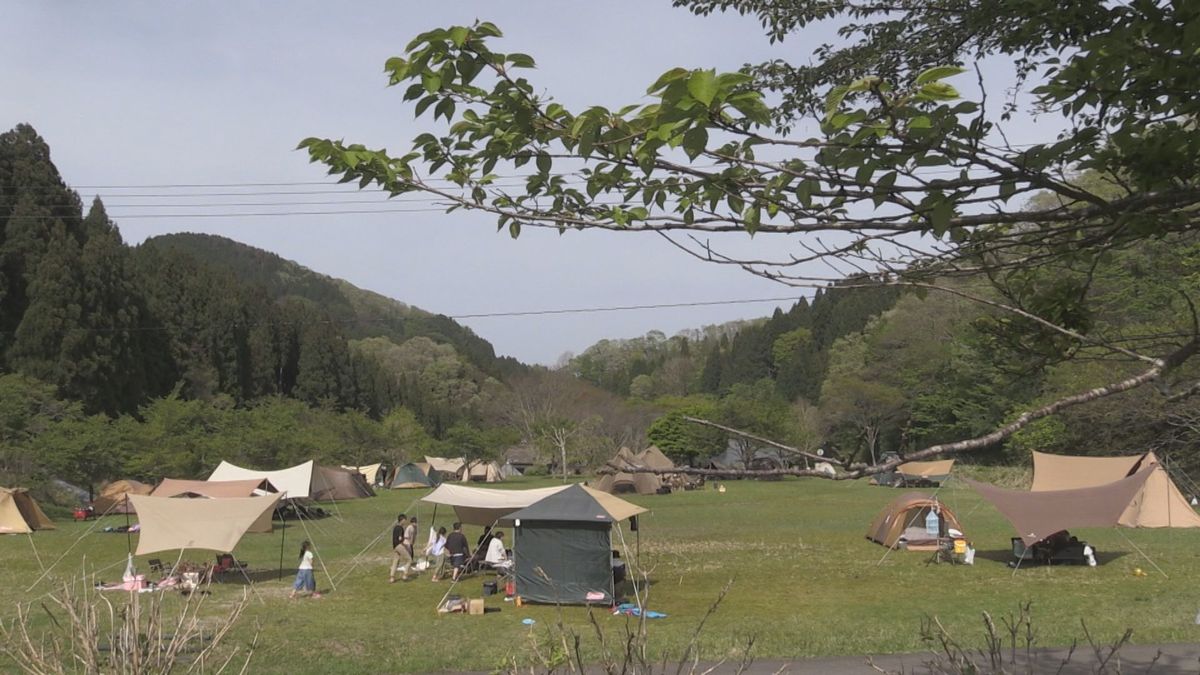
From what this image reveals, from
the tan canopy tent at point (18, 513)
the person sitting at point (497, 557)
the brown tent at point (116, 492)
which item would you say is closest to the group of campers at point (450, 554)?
the person sitting at point (497, 557)

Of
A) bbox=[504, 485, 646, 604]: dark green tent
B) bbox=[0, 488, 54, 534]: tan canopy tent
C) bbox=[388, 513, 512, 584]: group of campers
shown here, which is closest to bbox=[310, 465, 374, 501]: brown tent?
bbox=[0, 488, 54, 534]: tan canopy tent

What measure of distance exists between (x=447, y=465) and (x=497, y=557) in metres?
39.8

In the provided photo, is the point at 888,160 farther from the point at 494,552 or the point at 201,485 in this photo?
the point at 201,485

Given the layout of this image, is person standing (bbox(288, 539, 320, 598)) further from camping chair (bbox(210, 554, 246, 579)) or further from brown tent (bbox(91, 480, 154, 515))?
brown tent (bbox(91, 480, 154, 515))

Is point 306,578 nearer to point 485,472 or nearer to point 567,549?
point 567,549

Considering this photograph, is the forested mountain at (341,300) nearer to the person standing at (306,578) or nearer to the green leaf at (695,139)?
the person standing at (306,578)

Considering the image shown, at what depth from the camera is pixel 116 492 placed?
2823 cm

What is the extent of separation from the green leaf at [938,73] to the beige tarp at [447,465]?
5154 centimetres

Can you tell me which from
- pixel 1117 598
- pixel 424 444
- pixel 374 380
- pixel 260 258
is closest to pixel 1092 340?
pixel 1117 598

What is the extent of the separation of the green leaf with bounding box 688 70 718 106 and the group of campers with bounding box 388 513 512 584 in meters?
13.1

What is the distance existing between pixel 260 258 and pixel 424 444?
88.7m

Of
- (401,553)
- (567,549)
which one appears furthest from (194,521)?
Answer: (567,549)

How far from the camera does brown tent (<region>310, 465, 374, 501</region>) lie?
32.6m

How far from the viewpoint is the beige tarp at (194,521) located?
13.9m
